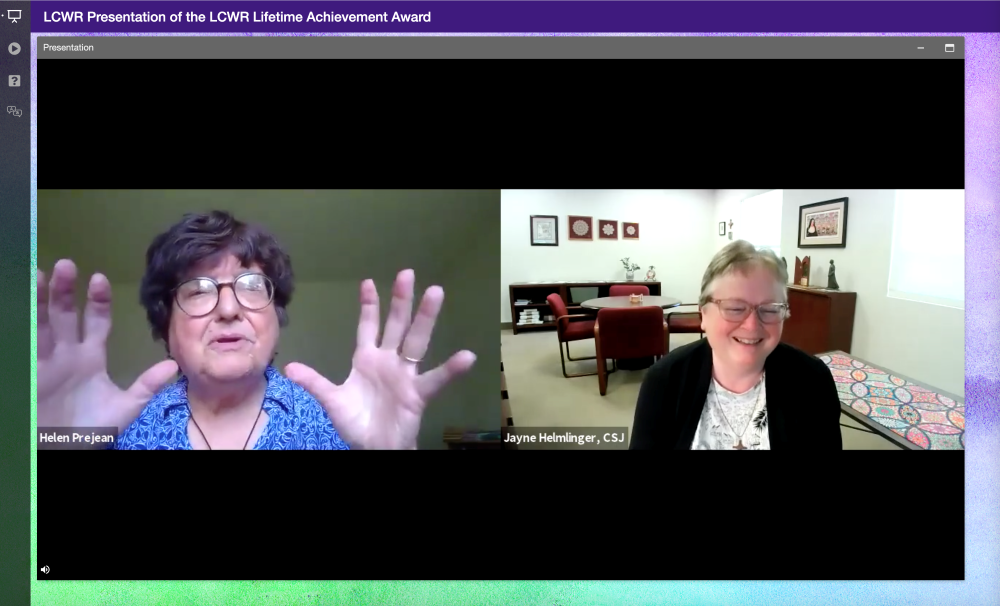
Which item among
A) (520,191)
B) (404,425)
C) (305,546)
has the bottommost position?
(305,546)

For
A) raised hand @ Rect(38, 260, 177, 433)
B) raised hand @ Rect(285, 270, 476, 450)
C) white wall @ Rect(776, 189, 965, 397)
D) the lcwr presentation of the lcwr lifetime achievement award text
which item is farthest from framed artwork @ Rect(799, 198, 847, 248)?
raised hand @ Rect(38, 260, 177, 433)

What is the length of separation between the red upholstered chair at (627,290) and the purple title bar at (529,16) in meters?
0.53

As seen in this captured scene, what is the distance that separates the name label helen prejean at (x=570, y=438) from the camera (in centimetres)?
68

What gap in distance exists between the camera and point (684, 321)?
725 millimetres

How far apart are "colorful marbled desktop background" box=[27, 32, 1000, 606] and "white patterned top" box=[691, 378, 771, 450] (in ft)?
0.87

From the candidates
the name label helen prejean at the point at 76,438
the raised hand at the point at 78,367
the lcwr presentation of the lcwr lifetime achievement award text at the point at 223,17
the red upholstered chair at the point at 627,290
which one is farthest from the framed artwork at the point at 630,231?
the name label helen prejean at the point at 76,438

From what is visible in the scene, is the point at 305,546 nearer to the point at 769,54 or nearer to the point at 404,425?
the point at 404,425

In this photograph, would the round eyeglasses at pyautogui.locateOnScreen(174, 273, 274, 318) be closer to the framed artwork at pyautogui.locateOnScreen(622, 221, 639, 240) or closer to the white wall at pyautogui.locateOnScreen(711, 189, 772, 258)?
the framed artwork at pyautogui.locateOnScreen(622, 221, 639, 240)

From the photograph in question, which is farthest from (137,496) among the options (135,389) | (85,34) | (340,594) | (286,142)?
Answer: (85,34)

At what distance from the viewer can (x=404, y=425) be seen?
72cm

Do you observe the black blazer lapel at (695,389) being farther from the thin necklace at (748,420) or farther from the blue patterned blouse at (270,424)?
the blue patterned blouse at (270,424)

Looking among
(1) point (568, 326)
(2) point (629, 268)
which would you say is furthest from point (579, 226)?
(1) point (568, 326)

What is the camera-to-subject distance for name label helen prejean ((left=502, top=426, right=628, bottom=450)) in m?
0.68

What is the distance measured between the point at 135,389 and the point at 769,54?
5.04ft
